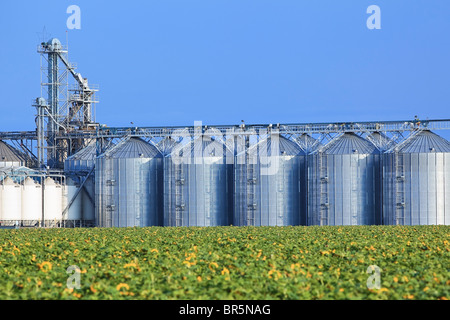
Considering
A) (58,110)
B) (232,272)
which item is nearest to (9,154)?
(58,110)

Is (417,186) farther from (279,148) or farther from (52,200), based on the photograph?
(52,200)

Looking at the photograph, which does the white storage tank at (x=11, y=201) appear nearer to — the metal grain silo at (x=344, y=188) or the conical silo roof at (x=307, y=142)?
the conical silo roof at (x=307, y=142)

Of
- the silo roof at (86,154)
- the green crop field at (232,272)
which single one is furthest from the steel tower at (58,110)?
the green crop field at (232,272)

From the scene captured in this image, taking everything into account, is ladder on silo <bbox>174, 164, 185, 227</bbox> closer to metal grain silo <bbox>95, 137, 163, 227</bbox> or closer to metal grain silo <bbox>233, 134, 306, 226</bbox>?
metal grain silo <bbox>95, 137, 163, 227</bbox>

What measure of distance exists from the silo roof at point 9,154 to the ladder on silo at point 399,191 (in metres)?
50.2

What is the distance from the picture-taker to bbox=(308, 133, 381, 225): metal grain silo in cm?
7200

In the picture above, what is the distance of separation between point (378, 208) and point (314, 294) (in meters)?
53.1

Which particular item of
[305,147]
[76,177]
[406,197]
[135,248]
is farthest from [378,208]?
[135,248]

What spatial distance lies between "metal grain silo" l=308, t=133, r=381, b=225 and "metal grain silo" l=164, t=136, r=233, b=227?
913cm

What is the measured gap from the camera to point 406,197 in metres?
70.3

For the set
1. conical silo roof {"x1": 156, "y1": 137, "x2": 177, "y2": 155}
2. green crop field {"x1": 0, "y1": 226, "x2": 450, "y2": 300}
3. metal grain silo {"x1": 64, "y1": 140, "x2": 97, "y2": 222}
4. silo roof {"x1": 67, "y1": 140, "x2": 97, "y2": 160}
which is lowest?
green crop field {"x1": 0, "y1": 226, "x2": 450, "y2": 300}

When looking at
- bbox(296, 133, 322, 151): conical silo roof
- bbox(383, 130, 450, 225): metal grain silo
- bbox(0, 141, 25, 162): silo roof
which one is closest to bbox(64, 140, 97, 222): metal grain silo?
bbox(0, 141, 25, 162): silo roof

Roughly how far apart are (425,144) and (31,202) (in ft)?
138
